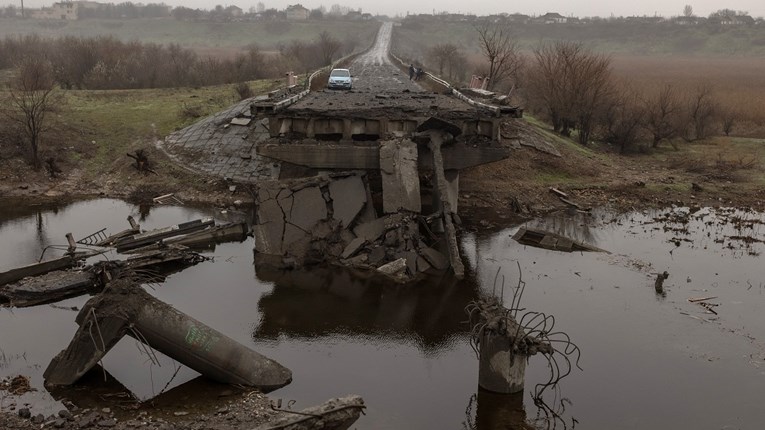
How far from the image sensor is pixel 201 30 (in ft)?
455

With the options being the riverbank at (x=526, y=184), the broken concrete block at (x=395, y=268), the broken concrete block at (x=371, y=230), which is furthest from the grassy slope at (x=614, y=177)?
the broken concrete block at (x=395, y=268)

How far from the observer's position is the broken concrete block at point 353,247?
18.8 metres

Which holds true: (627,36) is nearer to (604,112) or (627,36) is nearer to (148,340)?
(604,112)

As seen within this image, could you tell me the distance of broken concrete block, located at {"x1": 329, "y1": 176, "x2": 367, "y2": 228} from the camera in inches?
770

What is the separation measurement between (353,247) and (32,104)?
54.6ft

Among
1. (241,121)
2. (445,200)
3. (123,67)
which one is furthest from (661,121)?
(123,67)

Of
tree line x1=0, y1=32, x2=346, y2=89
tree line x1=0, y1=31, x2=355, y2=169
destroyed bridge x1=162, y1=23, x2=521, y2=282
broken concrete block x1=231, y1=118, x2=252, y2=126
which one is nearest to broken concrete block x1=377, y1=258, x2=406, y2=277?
destroyed bridge x1=162, y1=23, x2=521, y2=282

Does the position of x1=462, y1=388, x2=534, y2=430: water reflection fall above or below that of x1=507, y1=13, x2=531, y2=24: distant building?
below

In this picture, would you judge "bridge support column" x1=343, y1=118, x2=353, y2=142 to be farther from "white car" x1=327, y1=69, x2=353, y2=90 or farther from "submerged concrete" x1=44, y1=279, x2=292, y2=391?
"submerged concrete" x1=44, y1=279, x2=292, y2=391

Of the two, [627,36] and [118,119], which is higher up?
[627,36]

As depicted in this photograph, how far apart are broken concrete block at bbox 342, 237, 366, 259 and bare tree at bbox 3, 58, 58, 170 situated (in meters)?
14.7

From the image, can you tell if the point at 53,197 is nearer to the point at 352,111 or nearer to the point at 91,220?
the point at 91,220

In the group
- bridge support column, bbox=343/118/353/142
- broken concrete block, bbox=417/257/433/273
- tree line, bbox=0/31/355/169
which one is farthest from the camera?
tree line, bbox=0/31/355/169

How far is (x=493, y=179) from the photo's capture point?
2745 cm
